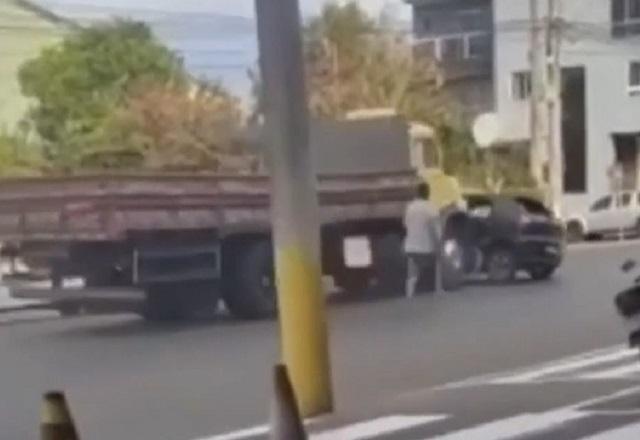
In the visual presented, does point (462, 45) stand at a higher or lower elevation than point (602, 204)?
higher

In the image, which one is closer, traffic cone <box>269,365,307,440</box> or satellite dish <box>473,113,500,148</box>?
traffic cone <box>269,365,307,440</box>

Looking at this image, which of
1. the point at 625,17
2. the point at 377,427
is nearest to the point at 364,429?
the point at 377,427

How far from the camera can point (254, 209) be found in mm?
7625

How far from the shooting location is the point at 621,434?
7.20 meters

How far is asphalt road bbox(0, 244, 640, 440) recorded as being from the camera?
6836mm

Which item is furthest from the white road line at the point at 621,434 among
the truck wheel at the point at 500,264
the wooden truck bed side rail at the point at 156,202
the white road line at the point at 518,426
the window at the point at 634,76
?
the window at the point at 634,76

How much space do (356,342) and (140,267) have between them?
128cm

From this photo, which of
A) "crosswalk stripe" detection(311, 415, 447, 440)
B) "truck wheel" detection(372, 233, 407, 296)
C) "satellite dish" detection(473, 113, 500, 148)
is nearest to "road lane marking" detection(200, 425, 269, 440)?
"crosswalk stripe" detection(311, 415, 447, 440)

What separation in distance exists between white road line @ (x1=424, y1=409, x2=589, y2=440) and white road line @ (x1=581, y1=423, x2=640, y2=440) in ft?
0.76

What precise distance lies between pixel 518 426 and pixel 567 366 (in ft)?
3.60

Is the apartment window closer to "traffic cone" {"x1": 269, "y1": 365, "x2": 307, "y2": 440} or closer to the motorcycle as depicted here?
the motorcycle

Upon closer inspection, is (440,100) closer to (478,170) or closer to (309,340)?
(478,170)

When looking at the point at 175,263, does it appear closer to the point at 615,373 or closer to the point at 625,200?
the point at 625,200

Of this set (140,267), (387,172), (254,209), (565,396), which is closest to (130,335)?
(140,267)
